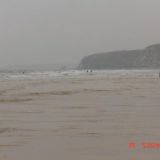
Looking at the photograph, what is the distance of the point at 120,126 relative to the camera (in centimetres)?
793

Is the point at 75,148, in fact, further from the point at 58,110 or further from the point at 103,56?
the point at 103,56

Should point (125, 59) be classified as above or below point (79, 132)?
above

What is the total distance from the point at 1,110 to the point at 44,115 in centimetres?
194

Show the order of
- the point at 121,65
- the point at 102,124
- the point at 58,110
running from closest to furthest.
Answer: the point at 102,124, the point at 58,110, the point at 121,65

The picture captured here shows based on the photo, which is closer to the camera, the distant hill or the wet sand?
the wet sand

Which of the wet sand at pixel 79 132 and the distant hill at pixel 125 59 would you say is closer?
the wet sand at pixel 79 132

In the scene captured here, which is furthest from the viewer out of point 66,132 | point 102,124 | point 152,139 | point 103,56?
point 103,56

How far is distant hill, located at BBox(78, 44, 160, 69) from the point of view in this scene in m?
132

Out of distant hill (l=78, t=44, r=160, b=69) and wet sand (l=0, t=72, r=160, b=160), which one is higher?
distant hill (l=78, t=44, r=160, b=69)

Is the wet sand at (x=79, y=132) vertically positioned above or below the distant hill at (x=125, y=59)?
below

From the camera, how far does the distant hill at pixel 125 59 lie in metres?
132

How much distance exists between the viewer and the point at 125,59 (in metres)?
148

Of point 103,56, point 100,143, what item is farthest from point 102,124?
point 103,56

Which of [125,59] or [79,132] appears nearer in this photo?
[79,132]
